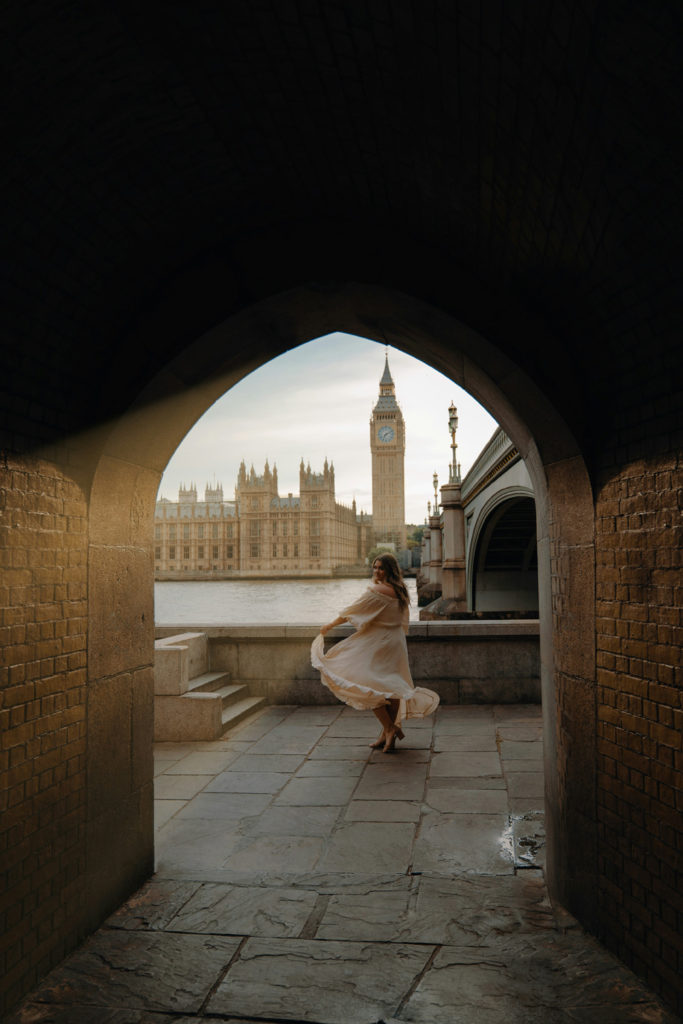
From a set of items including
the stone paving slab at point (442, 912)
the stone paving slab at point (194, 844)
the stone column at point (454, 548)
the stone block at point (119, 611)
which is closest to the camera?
the stone paving slab at point (442, 912)

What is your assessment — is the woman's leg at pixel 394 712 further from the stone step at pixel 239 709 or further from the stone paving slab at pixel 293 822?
the stone step at pixel 239 709

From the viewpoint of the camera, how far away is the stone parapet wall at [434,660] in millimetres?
8172

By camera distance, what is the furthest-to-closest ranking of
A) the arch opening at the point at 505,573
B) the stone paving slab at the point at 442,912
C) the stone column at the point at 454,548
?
the stone column at the point at 454,548, the arch opening at the point at 505,573, the stone paving slab at the point at 442,912

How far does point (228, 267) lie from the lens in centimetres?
377

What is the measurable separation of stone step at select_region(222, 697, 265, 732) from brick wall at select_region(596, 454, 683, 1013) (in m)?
4.69

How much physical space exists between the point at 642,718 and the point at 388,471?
131 meters

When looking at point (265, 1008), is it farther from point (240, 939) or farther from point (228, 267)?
point (228, 267)

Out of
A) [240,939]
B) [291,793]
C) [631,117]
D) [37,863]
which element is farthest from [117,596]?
[631,117]

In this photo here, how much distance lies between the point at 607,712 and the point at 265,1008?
6.09ft

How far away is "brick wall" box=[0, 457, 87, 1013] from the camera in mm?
2893

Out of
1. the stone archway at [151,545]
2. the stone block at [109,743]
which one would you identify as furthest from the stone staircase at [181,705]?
the stone block at [109,743]

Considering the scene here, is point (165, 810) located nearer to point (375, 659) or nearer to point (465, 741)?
point (375, 659)

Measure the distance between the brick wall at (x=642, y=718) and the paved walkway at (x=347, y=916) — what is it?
24 cm

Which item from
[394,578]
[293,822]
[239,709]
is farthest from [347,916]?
[239,709]
